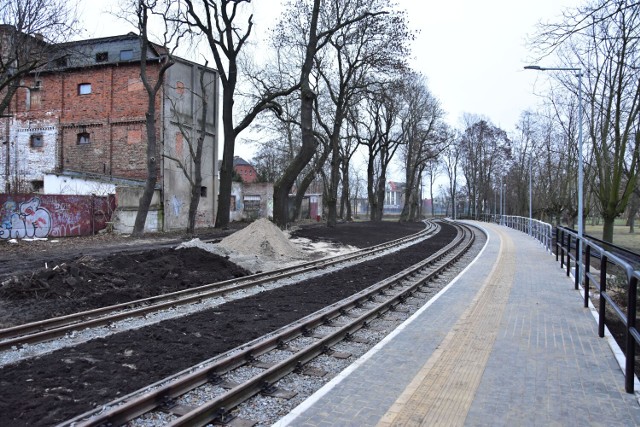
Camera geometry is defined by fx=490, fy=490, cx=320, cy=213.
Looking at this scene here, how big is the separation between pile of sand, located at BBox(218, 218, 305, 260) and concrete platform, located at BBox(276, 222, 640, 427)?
964 cm

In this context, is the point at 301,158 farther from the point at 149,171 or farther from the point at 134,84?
the point at 134,84

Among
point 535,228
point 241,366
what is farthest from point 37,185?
point 241,366

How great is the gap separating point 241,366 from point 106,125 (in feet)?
101

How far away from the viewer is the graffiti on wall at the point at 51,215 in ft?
68.5

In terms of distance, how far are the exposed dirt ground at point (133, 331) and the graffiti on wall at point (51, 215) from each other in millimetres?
10592

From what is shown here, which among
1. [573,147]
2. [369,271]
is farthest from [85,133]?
[573,147]

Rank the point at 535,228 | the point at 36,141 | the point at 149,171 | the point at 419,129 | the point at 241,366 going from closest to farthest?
the point at 241,366, the point at 149,171, the point at 535,228, the point at 36,141, the point at 419,129

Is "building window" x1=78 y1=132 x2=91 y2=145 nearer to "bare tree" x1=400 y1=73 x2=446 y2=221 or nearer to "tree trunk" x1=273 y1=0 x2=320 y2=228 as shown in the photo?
"tree trunk" x1=273 y1=0 x2=320 y2=228

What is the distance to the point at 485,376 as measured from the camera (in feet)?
16.8

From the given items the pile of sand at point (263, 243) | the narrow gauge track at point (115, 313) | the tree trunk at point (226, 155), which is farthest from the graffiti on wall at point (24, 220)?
the narrow gauge track at point (115, 313)

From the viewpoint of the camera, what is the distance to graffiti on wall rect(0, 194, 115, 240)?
822 inches

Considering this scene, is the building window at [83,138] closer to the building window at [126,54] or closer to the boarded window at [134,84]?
the boarded window at [134,84]

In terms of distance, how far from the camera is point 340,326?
7805 mm

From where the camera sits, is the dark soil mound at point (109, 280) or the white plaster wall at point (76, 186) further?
the white plaster wall at point (76, 186)
